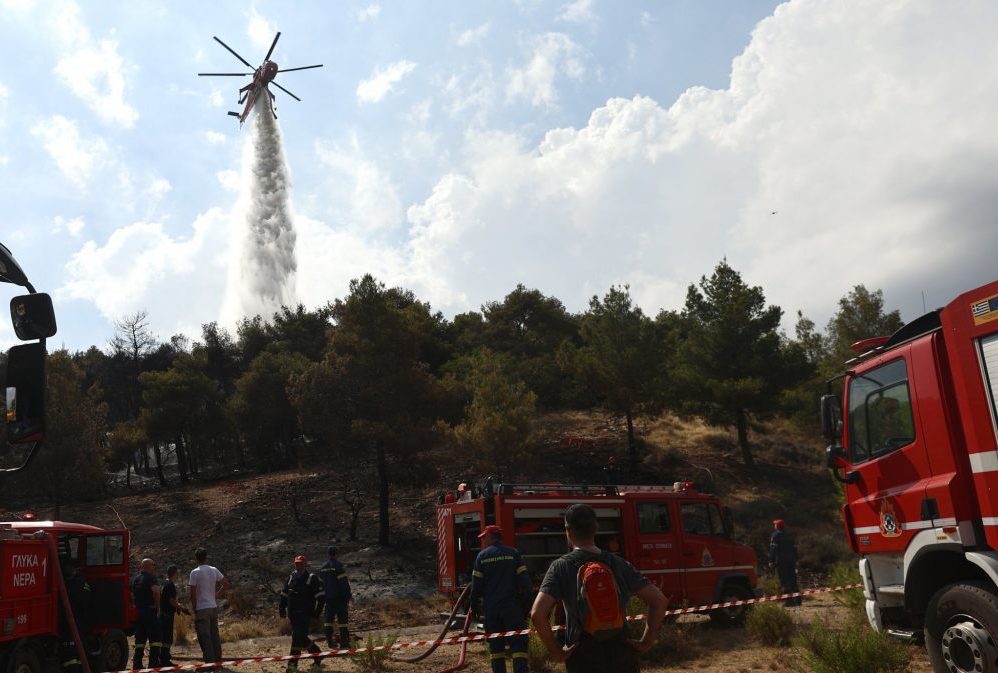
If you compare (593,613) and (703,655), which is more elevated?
(593,613)

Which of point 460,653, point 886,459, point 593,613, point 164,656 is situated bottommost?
point 460,653

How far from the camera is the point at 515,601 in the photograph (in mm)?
7520

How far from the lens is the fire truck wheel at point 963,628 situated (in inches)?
232

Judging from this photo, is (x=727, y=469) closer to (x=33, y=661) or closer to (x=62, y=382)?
(x=62, y=382)

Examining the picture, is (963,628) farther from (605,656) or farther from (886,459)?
(605,656)

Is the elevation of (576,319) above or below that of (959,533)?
above

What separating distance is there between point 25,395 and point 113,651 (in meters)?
8.36

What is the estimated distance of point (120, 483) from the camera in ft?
145

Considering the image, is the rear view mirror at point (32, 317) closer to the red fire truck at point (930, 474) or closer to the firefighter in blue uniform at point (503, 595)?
the firefighter in blue uniform at point (503, 595)

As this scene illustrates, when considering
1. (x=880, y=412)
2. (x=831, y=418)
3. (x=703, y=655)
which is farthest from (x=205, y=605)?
(x=880, y=412)

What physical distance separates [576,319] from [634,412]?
24771mm

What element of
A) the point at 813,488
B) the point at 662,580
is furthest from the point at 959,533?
the point at 813,488

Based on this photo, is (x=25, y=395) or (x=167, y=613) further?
(x=167, y=613)

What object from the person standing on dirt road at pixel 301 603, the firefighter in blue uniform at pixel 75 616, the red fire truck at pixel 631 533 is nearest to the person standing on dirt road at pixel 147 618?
the firefighter in blue uniform at pixel 75 616
